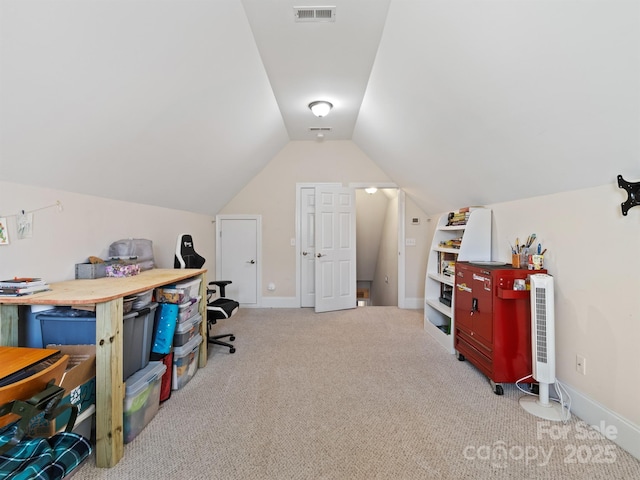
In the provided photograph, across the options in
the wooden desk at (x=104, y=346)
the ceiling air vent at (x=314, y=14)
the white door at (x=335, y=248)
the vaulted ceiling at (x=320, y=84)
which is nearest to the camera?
the vaulted ceiling at (x=320, y=84)

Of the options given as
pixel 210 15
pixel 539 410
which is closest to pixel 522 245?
pixel 539 410

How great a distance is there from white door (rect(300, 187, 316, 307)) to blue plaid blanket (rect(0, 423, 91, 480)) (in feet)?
11.7

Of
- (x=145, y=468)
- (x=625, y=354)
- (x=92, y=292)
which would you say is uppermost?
(x=92, y=292)

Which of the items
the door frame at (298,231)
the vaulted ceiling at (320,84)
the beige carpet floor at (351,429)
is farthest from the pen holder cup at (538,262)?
the door frame at (298,231)

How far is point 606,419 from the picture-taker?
1.67 metres

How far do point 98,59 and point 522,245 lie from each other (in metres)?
3.23

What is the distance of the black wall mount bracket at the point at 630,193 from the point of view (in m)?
1.48

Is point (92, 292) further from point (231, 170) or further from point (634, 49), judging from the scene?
point (634, 49)

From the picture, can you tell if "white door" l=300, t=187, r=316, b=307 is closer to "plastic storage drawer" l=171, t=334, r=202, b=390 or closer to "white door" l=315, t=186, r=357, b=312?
"white door" l=315, t=186, r=357, b=312

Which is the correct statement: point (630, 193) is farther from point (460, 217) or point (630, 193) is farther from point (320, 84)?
point (320, 84)

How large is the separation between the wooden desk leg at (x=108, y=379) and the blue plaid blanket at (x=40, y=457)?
1.13ft

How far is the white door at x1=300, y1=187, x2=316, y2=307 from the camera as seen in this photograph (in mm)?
4574

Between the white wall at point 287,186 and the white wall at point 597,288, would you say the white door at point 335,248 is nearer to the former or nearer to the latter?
the white wall at point 287,186

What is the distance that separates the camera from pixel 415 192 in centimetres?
415
